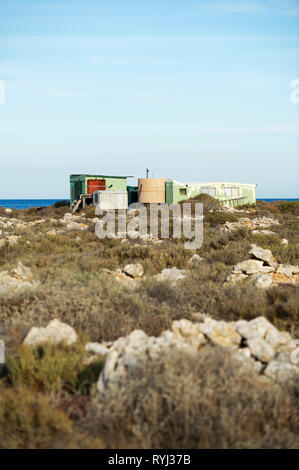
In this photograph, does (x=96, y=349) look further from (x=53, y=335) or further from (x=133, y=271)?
(x=133, y=271)

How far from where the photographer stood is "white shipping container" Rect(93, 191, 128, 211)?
26922mm

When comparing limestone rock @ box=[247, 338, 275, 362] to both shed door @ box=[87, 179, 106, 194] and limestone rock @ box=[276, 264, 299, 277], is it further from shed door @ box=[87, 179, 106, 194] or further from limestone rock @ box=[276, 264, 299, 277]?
shed door @ box=[87, 179, 106, 194]

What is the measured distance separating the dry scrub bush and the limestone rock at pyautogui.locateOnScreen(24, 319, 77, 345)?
1.23 m

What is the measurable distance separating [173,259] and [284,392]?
23.1 feet

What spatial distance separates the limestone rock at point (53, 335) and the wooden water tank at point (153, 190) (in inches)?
1013

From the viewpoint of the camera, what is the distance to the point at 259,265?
866cm

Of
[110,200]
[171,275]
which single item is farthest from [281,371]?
[110,200]

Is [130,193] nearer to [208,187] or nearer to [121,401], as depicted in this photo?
[208,187]

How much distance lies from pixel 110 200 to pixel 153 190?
13.7 ft

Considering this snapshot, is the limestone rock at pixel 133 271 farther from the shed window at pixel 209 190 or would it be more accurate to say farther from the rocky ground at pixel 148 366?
the shed window at pixel 209 190

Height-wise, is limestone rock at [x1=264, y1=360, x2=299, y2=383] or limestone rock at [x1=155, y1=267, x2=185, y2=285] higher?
limestone rock at [x1=264, y1=360, x2=299, y2=383]

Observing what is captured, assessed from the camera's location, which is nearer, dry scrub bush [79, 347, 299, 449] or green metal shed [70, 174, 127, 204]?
dry scrub bush [79, 347, 299, 449]

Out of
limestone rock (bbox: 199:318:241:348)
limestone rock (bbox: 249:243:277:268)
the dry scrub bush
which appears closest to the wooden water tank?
limestone rock (bbox: 249:243:277:268)

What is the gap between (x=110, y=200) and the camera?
27.5 m
